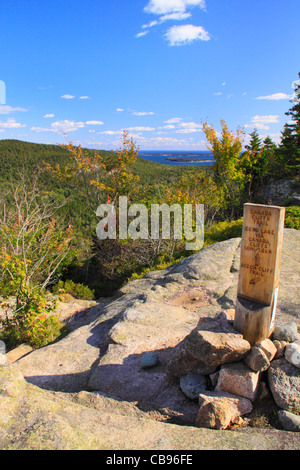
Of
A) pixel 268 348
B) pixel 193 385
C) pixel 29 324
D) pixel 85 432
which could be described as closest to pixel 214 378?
pixel 193 385

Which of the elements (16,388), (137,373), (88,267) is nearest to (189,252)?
(88,267)

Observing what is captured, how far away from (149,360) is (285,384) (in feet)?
6.58

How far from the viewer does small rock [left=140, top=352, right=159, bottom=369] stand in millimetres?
4742

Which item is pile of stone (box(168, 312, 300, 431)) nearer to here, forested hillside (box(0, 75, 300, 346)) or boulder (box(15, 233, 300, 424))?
boulder (box(15, 233, 300, 424))

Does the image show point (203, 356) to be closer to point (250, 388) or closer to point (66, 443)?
point (250, 388)

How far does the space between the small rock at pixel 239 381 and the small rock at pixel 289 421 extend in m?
0.39

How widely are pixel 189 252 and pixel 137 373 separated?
390 inches

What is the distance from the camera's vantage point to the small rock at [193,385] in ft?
12.9

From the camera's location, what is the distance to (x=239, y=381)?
12.1ft

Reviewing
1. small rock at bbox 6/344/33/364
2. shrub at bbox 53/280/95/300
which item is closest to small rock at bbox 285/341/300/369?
small rock at bbox 6/344/33/364

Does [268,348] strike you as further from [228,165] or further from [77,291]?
[228,165]

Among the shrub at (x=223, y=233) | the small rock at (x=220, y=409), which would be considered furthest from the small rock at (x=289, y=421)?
the shrub at (x=223, y=233)

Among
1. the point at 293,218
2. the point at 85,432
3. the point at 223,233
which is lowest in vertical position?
the point at 223,233
